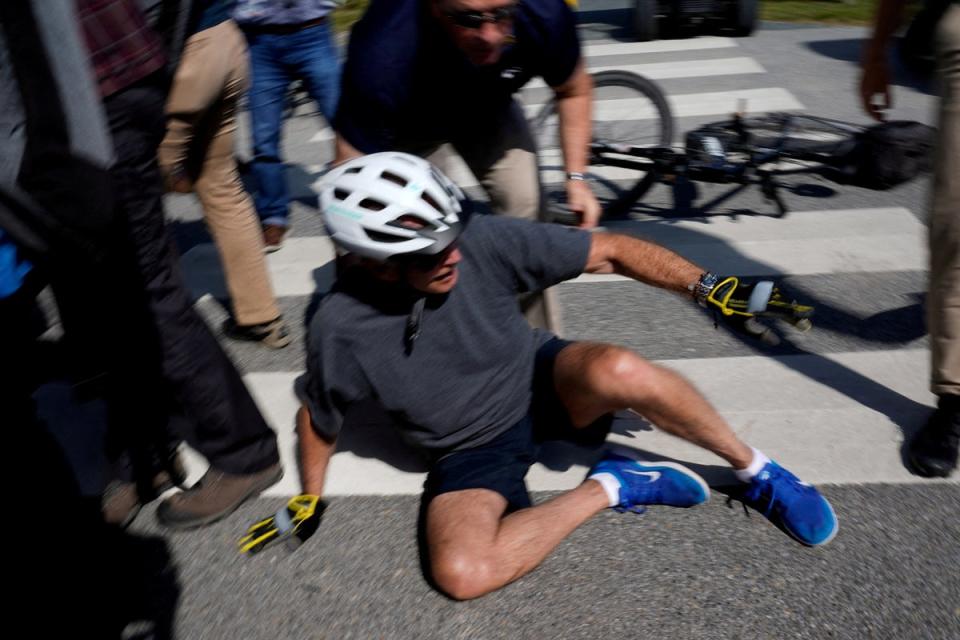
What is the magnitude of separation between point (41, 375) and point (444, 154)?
211 cm

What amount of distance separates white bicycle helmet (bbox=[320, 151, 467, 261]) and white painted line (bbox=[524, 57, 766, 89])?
16.8ft

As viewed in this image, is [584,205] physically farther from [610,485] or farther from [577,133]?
[610,485]

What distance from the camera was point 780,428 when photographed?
3.01 meters

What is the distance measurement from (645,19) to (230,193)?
6.24 m

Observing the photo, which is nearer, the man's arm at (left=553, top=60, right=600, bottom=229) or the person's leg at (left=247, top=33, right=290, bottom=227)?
the man's arm at (left=553, top=60, right=600, bottom=229)

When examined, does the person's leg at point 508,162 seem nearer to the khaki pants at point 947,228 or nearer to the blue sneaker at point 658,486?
the blue sneaker at point 658,486

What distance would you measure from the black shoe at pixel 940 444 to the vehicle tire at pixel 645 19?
6734 millimetres

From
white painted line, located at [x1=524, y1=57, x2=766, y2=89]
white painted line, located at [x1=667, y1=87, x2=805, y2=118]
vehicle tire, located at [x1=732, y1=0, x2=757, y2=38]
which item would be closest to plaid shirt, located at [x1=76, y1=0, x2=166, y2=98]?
white painted line, located at [x1=667, y1=87, x2=805, y2=118]

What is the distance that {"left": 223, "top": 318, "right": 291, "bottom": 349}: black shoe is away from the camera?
3.93 meters

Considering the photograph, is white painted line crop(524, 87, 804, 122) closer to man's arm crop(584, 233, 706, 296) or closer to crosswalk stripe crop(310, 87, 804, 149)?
crosswalk stripe crop(310, 87, 804, 149)

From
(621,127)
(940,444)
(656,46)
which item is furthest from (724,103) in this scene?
(940,444)

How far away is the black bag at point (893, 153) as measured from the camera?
4438 millimetres

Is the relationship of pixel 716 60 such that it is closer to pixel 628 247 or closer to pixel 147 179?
pixel 628 247

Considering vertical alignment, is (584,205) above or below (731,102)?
above
